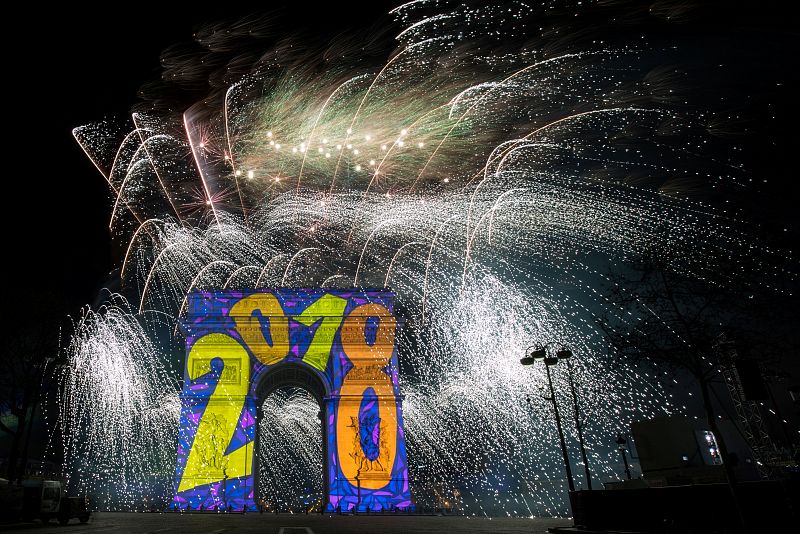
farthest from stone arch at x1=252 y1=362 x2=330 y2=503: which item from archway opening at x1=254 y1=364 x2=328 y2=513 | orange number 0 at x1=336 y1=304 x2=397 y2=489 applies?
archway opening at x1=254 y1=364 x2=328 y2=513

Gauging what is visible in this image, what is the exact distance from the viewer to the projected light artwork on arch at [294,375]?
28078 millimetres

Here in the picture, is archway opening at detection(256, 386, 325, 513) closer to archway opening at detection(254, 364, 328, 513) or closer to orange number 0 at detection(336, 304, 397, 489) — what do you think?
archway opening at detection(254, 364, 328, 513)

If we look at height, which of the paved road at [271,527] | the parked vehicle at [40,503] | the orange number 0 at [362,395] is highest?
the orange number 0 at [362,395]

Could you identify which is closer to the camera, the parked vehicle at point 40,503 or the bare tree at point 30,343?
the parked vehicle at point 40,503

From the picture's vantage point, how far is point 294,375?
3497 cm

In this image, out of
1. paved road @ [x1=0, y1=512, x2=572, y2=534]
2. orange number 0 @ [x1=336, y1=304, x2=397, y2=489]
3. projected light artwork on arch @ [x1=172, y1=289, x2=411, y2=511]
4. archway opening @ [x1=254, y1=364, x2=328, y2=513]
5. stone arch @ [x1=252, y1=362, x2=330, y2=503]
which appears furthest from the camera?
archway opening @ [x1=254, y1=364, x2=328, y2=513]

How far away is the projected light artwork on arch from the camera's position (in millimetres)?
28078

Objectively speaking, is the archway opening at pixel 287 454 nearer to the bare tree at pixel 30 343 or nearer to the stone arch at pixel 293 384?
the stone arch at pixel 293 384

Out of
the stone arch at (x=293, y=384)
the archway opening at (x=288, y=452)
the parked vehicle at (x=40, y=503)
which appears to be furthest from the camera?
the archway opening at (x=288, y=452)

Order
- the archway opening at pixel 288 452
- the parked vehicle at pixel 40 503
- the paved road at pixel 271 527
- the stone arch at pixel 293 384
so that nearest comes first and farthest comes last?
the paved road at pixel 271 527
the parked vehicle at pixel 40 503
the stone arch at pixel 293 384
the archway opening at pixel 288 452

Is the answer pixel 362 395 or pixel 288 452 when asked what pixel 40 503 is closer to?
pixel 362 395

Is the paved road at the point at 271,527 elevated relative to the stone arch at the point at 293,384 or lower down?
lower down

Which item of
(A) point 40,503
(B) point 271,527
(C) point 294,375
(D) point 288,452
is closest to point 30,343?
(A) point 40,503

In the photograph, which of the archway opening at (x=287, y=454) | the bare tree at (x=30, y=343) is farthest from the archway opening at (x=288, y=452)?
the bare tree at (x=30, y=343)
